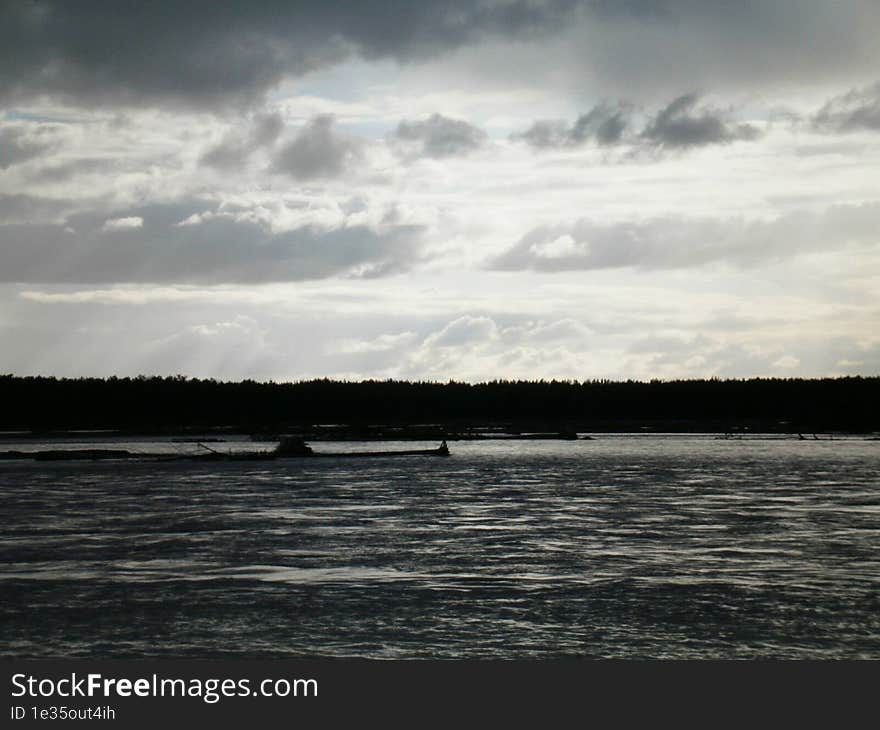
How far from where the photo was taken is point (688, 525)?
153ft

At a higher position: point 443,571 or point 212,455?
point 212,455

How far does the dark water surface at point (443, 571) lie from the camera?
77.8 ft

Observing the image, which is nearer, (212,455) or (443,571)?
(443,571)

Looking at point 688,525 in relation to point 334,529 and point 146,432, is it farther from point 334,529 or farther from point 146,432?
point 146,432

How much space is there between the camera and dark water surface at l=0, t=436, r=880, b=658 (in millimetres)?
23703

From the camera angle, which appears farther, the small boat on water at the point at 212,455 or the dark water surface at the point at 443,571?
the small boat on water at the point at 212,455

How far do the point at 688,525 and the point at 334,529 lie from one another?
591 inches

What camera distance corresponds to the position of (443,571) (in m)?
33.1

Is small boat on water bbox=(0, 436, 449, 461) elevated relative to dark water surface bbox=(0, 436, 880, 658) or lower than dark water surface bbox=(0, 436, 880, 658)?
elevated

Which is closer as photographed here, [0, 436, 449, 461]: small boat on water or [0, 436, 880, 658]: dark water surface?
[0, 436, 880, 658]: dark water surface

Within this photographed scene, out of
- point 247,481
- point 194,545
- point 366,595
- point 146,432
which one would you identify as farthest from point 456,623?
point 146,432

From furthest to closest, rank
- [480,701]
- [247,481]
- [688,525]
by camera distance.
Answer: [247,481], [688,525], [480,701]

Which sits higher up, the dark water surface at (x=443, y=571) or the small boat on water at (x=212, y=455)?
the small boat on water at (x=212, y=455)

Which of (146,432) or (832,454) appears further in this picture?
(146,432)
